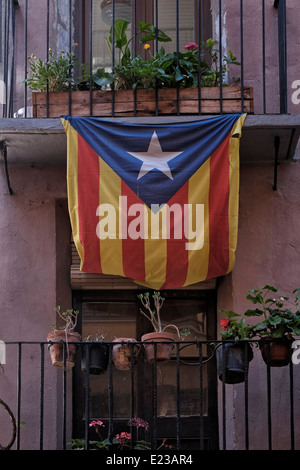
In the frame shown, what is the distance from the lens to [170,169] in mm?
7738

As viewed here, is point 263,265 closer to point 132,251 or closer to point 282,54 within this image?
point 132,251

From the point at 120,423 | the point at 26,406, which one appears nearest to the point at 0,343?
the point at 26,406

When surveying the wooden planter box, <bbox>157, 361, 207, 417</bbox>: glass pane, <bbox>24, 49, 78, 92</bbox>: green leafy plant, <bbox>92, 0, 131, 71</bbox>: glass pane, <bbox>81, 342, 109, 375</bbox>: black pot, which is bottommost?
<bbox>157, 361, 207, 417</bbox>: glass pane

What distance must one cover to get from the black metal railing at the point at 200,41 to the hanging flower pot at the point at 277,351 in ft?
6.14

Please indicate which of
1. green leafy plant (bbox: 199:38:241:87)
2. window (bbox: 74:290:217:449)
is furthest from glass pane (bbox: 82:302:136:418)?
green leafy plant (bbox: 199:38:241:87)

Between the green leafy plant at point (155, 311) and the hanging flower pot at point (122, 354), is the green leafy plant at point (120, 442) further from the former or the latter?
the green leafy plant at point (155, 311)

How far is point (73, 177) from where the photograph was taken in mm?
7723

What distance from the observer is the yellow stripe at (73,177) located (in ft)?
25.2

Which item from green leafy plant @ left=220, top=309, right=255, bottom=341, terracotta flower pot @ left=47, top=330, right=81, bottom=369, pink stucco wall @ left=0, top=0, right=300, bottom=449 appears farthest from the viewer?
pink stucco wall @ left=0, top=0, right=300, bottom=449

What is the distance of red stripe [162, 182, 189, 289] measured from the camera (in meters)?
7.64

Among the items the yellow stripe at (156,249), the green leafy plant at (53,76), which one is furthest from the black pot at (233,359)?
the green leafy plant at (53,76)

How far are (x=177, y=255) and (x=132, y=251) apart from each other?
34cm

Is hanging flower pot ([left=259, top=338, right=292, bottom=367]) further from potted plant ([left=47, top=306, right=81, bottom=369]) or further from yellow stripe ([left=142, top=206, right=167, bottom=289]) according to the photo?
potted plant ([left=47, top=306, right=81, bottom=369])

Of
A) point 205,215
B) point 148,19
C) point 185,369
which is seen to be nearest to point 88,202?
point 205,215
